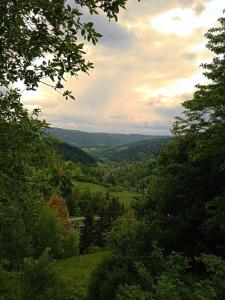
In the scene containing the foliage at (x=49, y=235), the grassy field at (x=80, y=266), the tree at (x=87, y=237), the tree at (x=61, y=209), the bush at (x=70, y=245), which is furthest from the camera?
the tree at (x=61, y=209)

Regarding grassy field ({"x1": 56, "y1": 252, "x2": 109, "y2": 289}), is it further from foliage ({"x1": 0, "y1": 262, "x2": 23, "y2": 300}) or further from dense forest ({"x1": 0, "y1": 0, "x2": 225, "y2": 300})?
foliage ({"x1": 0, "y1": 262, "x2": 23, "y2": 300})

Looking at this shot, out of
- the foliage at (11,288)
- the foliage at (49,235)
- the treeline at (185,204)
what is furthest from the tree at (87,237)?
the foliage at (11,288)

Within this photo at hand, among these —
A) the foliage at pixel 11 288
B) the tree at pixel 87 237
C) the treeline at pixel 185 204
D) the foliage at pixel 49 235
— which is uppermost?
the treeline at pixel 185 204

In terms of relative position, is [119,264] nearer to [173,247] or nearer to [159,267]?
[173,247]

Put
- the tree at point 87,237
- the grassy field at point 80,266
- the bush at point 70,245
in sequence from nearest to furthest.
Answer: the grassy field at point 80,266 → the bush at point 70,245 → the tree at point 87,237

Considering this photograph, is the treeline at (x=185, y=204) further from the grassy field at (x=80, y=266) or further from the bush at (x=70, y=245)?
the bush at (x=70, y=245)

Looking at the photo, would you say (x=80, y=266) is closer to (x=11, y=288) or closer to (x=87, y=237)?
(x=87, y=237)

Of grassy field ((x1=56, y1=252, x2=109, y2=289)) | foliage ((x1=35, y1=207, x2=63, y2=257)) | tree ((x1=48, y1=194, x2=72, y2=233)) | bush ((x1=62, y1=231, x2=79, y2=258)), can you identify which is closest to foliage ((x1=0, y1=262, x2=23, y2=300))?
grassy field ((x1=56, y1=252, x2=109, y2=289))

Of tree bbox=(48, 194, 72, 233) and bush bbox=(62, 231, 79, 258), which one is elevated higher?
tree bbox=(48, 194, 72, 233)

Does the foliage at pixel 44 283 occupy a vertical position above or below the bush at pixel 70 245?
above

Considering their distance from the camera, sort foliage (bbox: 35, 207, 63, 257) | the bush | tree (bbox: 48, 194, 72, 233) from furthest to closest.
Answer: tree (bbox: 48, 194, 72, 233), the bush, foliage (bbox: 35, 207, 63, 257)

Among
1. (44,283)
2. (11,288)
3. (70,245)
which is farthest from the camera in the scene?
(70,245)

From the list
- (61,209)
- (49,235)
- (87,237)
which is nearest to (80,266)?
(49,235)

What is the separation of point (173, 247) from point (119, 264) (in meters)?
4.02
